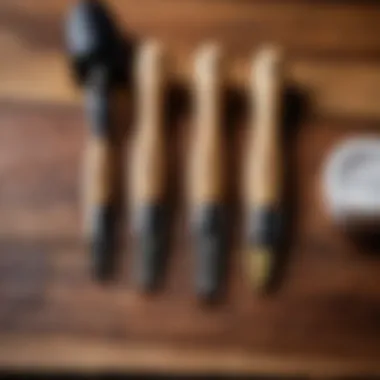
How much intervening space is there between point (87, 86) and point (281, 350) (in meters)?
0.33

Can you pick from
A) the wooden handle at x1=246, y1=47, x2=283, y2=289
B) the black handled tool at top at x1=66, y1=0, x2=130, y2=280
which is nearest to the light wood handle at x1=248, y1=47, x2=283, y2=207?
the wooden handle at x1=246, y1=47, x2=283, y2=289

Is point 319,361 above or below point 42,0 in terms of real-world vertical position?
below

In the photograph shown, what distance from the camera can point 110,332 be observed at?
1062 mm

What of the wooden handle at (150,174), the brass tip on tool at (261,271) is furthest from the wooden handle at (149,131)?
the brass tip on tool at (261,271)

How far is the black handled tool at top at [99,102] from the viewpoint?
109 cm

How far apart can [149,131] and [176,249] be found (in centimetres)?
12

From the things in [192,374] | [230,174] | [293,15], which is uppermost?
[293,15]

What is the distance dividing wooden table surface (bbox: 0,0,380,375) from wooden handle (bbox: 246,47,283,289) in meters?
0.02

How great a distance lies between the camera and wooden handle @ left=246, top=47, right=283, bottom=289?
3.57ft

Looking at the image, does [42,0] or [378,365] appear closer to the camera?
[378,365]

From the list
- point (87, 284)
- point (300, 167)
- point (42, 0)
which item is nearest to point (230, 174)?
point (300, 167)

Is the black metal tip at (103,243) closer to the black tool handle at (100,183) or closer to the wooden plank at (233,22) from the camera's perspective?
the black tool handle at (100,183)

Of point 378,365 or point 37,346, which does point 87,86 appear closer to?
point 37,346

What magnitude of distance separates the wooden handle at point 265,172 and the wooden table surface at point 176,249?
0.02 meters
